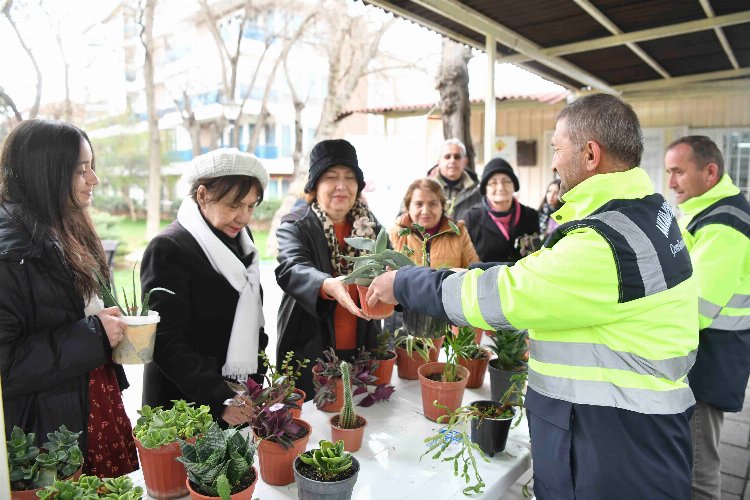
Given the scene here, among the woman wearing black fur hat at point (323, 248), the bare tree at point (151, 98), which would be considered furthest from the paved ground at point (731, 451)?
the bare tree at point (151, 98)

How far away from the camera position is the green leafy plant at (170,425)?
1244 mm

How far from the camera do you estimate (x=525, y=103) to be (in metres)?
8.07

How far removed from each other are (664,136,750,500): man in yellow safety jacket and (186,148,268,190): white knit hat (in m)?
1.87

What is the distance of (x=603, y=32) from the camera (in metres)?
4.15

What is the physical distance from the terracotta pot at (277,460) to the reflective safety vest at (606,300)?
520 millimetres

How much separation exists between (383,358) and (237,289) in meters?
0.60

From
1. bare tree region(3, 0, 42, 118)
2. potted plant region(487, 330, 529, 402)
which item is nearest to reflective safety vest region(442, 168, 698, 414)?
potted plant region(487, 330, 529, 402)

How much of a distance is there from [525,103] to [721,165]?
5985 millimetres

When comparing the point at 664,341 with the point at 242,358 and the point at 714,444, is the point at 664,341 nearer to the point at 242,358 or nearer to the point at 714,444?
the point at 242,358

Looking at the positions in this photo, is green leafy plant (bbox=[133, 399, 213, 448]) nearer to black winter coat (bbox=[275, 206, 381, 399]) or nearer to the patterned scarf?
black winter coat (bbox=[275, 206, 381, 399])

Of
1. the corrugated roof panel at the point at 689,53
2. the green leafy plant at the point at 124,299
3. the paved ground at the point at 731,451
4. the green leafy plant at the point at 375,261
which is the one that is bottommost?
the paved ground at the point at 731,451

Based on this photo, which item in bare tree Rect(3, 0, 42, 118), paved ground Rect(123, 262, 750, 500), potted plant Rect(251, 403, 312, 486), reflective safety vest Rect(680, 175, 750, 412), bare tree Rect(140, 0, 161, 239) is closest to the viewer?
potted plant Rect(251, 403, 312, 486)

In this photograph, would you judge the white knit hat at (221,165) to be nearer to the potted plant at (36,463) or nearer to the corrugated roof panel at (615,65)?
the potted plant at (36,463)

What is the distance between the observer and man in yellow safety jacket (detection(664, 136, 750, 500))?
7.34ft
